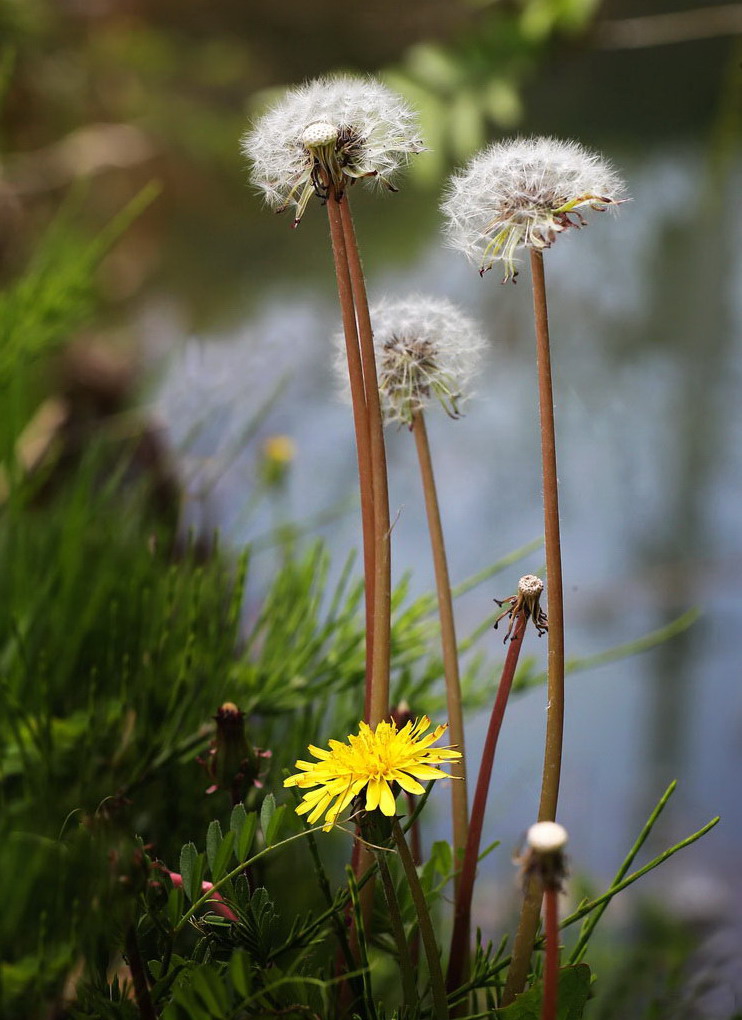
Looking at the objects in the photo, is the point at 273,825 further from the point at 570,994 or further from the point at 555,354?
the point at 555,354

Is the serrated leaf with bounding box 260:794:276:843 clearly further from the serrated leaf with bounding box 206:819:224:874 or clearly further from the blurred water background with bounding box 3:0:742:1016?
the blurred water background with bounding box 3:0:742:1016

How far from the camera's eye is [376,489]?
12 centimetres

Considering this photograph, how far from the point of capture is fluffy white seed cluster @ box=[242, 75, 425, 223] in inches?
4.5

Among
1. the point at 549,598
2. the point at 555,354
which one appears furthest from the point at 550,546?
the point at 555,354

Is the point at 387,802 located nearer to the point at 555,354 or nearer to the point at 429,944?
the point at 429,944

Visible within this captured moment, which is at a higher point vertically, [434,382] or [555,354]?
[555,354]

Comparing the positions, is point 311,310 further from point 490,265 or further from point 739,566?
point 490,265

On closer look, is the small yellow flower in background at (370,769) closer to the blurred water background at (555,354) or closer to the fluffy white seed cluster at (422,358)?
the fluffy white seed cluster at (422,358)

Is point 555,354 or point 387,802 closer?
point 387,802

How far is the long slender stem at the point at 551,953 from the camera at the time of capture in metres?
0.09

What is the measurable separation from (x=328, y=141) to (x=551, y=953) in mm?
96

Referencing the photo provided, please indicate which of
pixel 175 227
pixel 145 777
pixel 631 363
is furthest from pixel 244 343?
pixel 145 777

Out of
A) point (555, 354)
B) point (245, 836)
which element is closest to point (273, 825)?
point (245, 836)

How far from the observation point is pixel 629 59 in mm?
498
